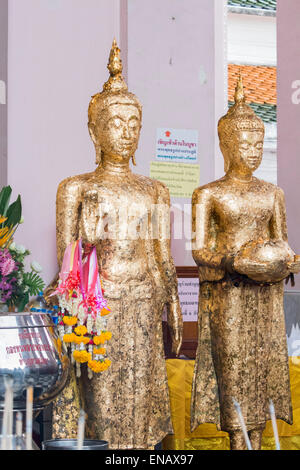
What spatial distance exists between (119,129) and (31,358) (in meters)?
1.58

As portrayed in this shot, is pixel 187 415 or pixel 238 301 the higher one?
pixel 238 301

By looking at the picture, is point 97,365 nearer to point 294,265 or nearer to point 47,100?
point 294,265

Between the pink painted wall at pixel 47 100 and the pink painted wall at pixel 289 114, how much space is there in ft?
4.30

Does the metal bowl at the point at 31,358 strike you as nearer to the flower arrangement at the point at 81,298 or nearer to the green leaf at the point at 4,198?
the flower arrangement at the point at 81,298

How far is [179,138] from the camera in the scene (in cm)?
386

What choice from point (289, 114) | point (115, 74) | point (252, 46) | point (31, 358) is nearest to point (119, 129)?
point (115, 74)

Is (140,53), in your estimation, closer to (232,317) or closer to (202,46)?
(202,46)

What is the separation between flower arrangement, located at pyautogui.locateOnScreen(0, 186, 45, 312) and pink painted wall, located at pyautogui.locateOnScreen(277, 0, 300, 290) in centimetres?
201

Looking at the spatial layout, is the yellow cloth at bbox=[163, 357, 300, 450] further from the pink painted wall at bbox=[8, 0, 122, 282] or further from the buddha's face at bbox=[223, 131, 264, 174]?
the buddha's face at bbox=[223, 131, 264, 174]

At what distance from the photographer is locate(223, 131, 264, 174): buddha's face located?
3.02 m

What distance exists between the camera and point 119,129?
2.74m

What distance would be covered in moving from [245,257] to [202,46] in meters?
1.48

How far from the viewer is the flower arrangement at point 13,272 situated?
88.2 inches

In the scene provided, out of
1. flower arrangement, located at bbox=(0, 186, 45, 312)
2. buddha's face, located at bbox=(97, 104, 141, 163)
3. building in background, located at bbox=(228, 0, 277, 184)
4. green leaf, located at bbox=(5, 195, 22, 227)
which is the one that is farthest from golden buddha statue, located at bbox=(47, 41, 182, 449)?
building in background, located at bbox=(228, 0, 277, 184)
